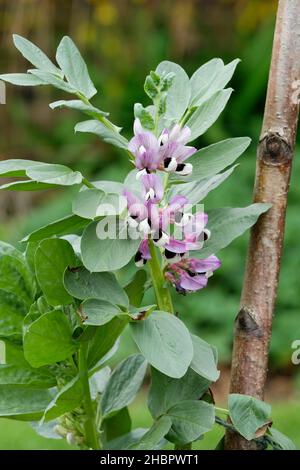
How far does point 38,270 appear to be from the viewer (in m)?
0.72

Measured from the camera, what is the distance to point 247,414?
2.42ft

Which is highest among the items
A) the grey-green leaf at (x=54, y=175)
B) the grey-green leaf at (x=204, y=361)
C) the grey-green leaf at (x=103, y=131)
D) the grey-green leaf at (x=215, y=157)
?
the grey-green leaf at (x=103, y=131)

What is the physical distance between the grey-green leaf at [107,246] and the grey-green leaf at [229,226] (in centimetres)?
9

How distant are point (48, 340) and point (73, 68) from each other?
0.25 meters

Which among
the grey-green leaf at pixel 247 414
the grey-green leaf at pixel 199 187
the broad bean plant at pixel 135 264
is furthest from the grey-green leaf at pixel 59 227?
the grey-green leaf at pixel 247 414

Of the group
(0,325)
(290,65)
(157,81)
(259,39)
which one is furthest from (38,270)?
(259,39)

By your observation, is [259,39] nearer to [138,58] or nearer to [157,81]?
[138,58]

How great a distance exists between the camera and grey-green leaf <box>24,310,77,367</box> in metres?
0.70

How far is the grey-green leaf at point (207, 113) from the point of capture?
0.73m

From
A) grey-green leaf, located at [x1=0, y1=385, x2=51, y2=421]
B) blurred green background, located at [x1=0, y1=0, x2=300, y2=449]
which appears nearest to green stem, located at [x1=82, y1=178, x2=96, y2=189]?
grey-green leaf, located at [x1=0, y1=385, x2=51, y2=421]

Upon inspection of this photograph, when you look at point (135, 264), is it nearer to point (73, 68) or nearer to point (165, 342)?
point (165, 342)

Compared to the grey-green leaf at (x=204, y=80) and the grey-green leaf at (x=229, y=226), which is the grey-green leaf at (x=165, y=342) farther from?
the grey-green leaf at (x=204, y=80)

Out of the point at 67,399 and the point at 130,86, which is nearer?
the point at 67,399

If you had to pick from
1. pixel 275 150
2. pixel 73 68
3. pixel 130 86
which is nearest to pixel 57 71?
pixel 73 68
